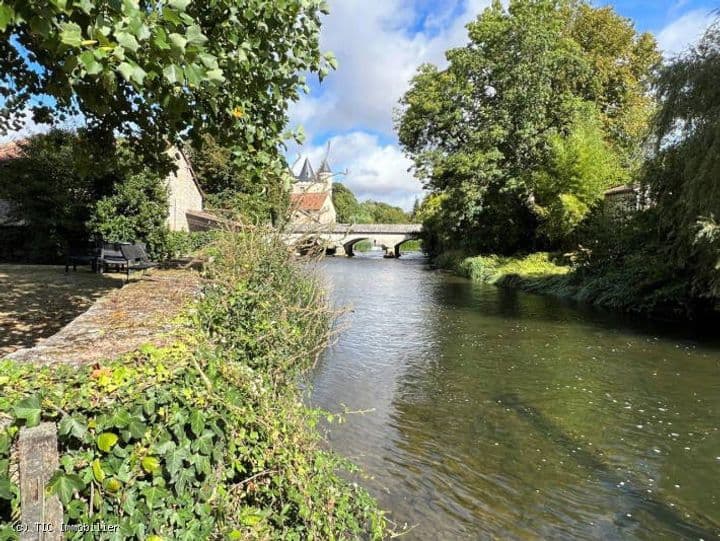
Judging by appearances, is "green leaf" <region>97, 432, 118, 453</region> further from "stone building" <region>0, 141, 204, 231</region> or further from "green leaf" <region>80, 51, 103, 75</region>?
"stone building" <region>0, 141, 204, 231</region>

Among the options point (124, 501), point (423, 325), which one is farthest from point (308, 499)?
point (423, 325)

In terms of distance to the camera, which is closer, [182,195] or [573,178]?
[573,178]

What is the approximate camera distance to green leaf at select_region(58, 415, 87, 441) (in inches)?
82.2

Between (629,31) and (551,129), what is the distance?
11712mm

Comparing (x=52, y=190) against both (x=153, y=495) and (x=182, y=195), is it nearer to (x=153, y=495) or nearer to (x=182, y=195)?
(x=182, y=195)

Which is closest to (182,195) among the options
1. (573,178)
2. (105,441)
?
(573,178)

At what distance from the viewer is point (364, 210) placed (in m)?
120

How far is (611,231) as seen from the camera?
66.8ft

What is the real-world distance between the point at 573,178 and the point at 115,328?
25.4 m

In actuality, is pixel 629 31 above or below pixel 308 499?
above

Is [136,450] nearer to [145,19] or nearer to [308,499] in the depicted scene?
[308,499]

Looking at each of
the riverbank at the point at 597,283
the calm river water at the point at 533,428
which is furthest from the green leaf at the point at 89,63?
the riverbank at the point at 597,283

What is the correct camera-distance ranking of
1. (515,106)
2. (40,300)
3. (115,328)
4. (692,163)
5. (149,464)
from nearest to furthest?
1. (149,464)
2. (115,328)
3. (40,300)
4. (692,163)
5. (515,106)

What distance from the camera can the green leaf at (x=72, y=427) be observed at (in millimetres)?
2088
